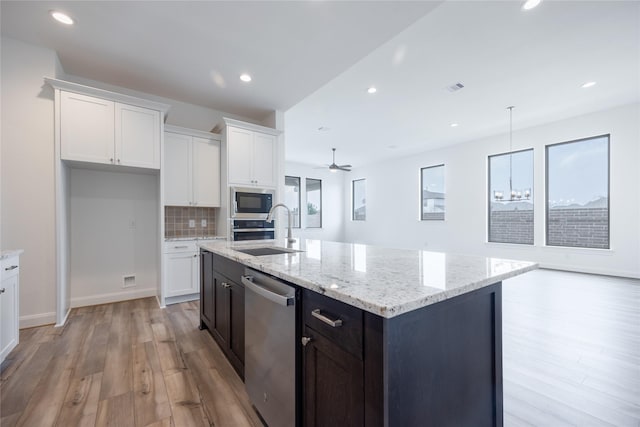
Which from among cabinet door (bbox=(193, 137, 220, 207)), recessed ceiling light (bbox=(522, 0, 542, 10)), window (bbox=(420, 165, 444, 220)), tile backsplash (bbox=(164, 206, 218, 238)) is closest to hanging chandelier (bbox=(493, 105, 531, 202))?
window (bbox=(420, 165, 444, 220))

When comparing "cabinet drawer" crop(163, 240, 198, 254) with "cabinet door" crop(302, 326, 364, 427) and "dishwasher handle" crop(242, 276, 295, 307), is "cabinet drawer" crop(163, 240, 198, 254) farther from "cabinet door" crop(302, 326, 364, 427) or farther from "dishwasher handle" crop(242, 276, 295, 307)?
"cabinet door" crop(302, 326, 364, 427)

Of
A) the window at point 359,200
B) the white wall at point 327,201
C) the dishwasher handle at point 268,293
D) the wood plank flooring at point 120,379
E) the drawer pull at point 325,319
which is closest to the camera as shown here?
the drawer pull at point 325,319

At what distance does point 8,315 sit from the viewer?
206 centimetres

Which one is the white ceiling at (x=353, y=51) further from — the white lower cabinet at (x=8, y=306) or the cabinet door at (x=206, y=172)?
the white lower cabinet at (x=8, y=306)

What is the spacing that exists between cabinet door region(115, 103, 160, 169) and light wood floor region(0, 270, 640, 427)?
1811 mm

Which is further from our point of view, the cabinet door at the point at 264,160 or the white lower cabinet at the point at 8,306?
the cabinet door at the point at 264,160

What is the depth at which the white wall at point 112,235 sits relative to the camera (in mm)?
3350

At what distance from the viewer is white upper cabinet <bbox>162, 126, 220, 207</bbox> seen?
365 cm

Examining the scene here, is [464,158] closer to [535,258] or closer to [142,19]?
[535,258]

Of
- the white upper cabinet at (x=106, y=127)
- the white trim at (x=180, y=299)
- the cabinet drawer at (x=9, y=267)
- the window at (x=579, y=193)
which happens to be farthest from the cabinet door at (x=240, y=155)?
the window at (x=579, y=193)

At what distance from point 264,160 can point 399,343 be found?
3.74m

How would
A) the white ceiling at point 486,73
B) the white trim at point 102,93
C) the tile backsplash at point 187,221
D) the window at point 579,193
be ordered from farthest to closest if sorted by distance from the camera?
the window at point 579,193 → the tile backsplash at point 187,221 → the white trim at point 102,93 → the white ceiling at point 486,73

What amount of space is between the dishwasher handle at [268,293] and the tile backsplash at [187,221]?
293 centimetres

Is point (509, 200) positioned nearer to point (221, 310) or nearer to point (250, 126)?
point (250, 126)
